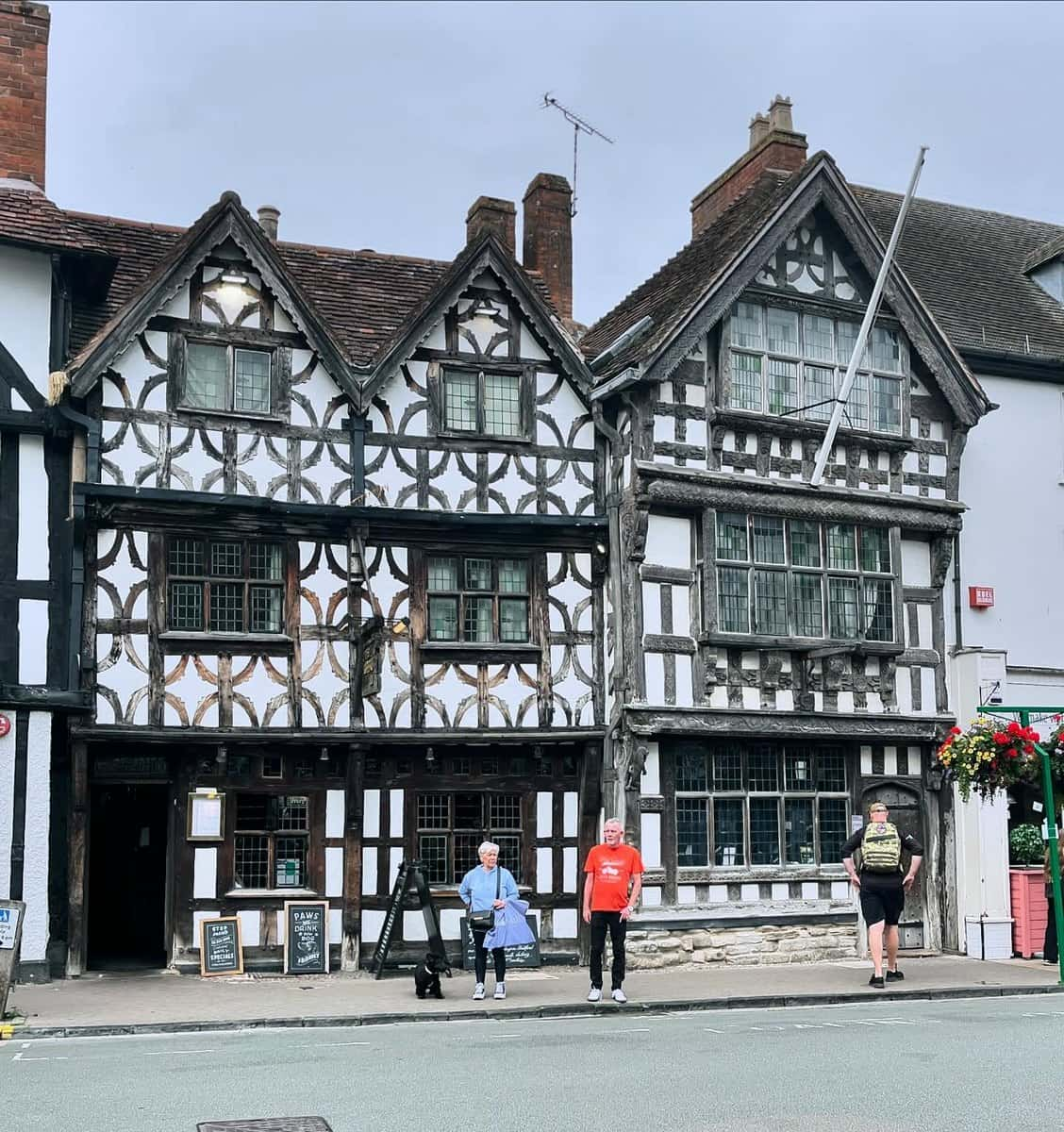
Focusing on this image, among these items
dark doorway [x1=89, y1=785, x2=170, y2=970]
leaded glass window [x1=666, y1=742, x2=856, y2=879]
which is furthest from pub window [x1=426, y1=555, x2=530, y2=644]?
dark doorway [x1=89, y1=785, x2=170, y2=970]

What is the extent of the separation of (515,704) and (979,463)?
7.63 meters

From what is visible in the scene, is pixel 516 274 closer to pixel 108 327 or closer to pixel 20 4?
pixel 108 327

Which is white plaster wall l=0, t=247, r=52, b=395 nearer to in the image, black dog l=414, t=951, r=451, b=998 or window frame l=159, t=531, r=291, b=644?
window frame l=159, t=531, r=291, b=644

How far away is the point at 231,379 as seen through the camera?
18219mm

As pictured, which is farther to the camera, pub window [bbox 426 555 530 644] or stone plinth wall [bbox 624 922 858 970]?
pub window [bbox 426 555 530 644]

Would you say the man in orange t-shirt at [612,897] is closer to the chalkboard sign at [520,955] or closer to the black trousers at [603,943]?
the black trousers at [603,943]

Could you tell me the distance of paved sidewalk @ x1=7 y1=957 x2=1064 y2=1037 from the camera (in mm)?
13781

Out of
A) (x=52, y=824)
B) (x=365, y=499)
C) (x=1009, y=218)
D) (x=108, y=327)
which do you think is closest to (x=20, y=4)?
(x=108, y=327)

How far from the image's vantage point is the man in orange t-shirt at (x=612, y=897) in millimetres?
14828

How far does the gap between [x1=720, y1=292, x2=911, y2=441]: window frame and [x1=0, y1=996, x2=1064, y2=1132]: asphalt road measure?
349 inches

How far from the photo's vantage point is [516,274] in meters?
19.3

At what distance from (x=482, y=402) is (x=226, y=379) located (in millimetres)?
3101

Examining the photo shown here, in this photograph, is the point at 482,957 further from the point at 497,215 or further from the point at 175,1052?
the point at 497,215

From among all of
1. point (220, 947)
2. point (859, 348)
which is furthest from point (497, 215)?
point (220, 947)
